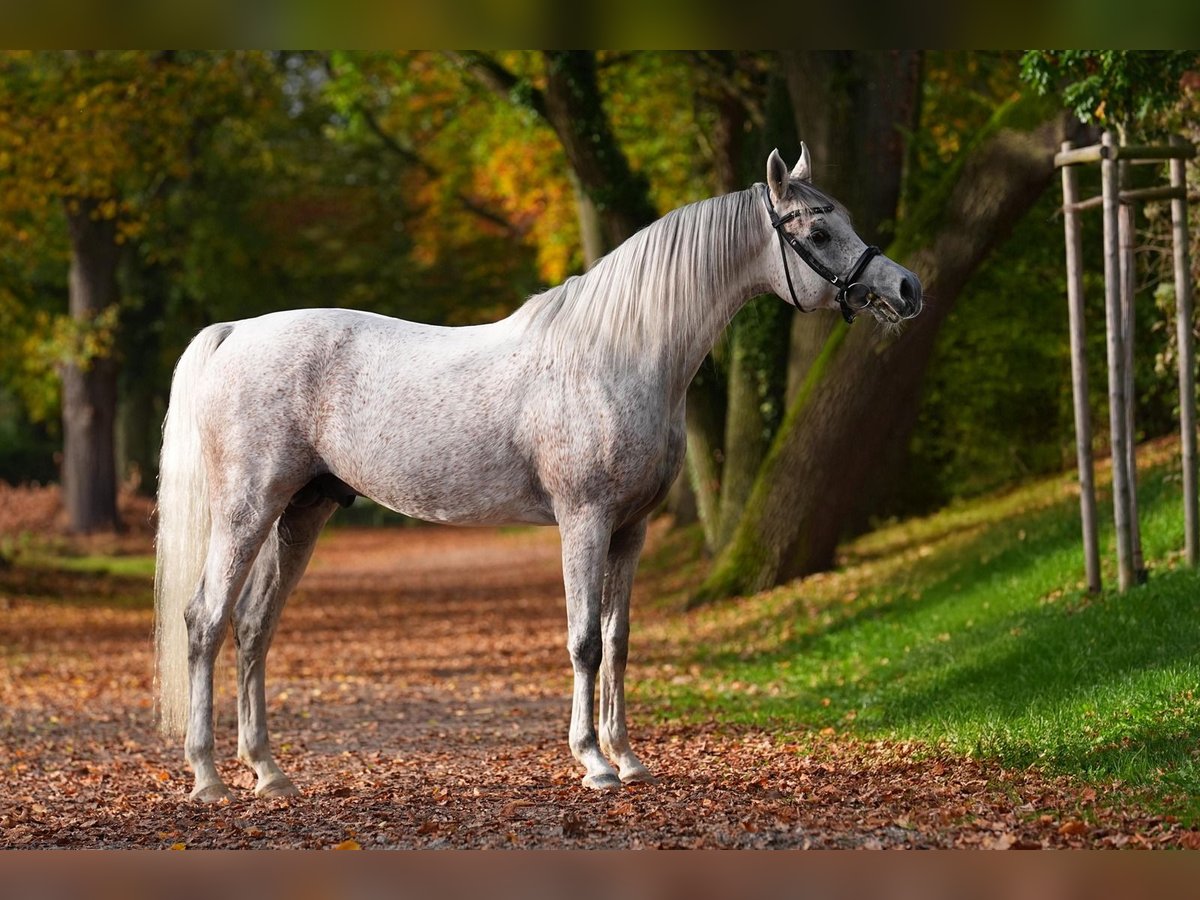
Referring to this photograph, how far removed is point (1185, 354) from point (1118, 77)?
2.14m

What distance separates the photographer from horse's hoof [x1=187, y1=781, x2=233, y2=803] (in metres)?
6.69

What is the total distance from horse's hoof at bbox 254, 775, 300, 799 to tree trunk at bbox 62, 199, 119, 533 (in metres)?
18.9

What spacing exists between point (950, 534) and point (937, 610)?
318 centimetres

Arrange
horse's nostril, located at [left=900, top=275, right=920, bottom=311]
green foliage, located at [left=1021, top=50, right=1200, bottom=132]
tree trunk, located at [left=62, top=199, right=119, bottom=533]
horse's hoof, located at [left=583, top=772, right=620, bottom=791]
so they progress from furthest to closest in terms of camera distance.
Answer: tree trunk, located at [left=62, top=199, right=119, bottom=533] → green foliage, located at [left=1021, top=50, right=1200, bottom=132] → horse's hoof, located at [left=583, top=772, right=620, bottom=791] → horse's nostril, located at [left=900, top=275, right=920, bottom=311]

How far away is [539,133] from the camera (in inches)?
993

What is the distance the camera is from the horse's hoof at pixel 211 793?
6685 millimetres

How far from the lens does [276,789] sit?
268 inches

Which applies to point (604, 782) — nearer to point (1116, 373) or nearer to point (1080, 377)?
point (1116, 373)

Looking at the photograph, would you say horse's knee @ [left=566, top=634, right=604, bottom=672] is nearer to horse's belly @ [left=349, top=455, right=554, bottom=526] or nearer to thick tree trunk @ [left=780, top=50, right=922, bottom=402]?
horse's belly @ [left=349, top=455, right=554, bottom=526]

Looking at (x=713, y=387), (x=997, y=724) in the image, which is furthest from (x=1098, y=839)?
(x=713, y=387)

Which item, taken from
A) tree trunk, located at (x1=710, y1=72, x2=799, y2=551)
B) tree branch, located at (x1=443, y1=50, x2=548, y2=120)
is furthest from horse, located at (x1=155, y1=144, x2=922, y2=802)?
tree branch, located at (x1=443, y1=50, x2=548, y2=120)

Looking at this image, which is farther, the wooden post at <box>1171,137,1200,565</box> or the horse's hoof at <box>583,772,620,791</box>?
the wooden post at <box>1171,137,1200,565</box>

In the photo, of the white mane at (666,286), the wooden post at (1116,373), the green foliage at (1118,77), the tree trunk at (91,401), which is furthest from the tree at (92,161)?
the white mane at (666,286)

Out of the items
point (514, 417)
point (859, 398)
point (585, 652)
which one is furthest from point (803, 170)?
point (859, 398)
